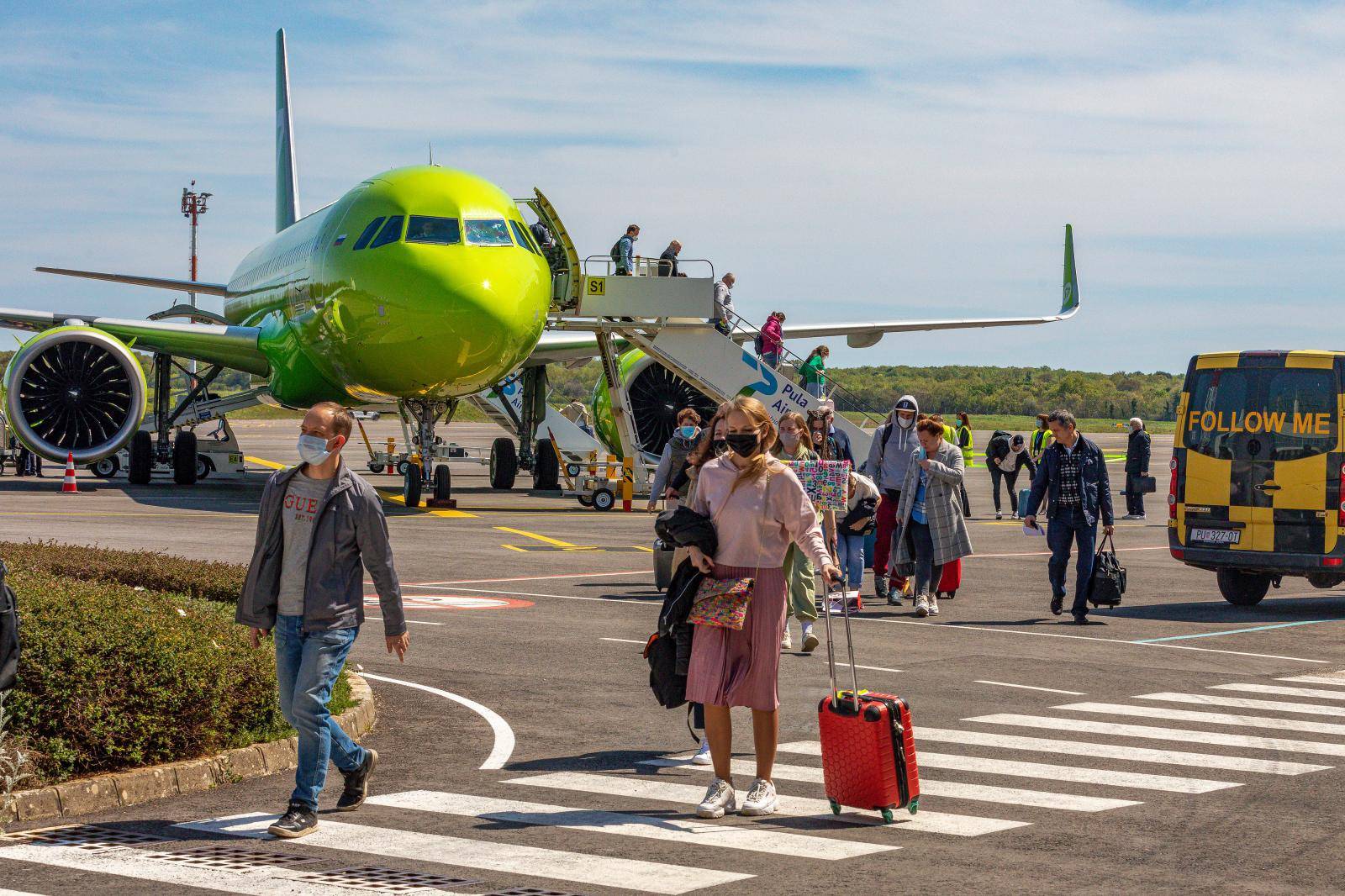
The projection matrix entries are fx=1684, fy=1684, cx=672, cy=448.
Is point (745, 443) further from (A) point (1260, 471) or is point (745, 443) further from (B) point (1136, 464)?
(B) point (1136, 464)

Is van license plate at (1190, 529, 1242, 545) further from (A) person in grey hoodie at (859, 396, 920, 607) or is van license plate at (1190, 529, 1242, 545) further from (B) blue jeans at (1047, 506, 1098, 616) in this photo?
(A) person in grey hoodie at (859, 396, 920, 607)

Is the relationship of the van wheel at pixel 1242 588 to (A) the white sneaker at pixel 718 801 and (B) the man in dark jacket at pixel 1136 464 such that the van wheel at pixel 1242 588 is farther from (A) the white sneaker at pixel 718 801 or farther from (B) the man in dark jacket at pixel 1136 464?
(B) the man in dark jacket at pixel 1136 464

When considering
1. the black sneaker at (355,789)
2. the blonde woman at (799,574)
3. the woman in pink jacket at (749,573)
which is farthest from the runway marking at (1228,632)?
the black sneaker at (355,789)

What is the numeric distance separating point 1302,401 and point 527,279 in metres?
11.3

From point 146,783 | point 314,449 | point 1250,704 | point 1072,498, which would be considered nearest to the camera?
point 314,449

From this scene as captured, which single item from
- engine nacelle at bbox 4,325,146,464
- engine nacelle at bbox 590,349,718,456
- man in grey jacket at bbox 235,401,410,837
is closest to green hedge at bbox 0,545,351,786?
man in grey jacket at bbox 235,401,410,837

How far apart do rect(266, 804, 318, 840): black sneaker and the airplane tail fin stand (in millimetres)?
36799

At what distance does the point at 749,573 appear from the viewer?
25.6 ft

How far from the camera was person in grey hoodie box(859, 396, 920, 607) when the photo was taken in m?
16.2

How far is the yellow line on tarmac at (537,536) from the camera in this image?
72.9 ft

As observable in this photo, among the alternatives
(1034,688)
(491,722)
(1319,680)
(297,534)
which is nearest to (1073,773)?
(1034,688)

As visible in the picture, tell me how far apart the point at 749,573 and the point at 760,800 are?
1030mm

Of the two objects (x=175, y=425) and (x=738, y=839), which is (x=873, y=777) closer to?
(x=738, y=839)

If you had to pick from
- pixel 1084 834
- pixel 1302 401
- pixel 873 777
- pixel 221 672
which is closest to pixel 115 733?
pixel 221 672
